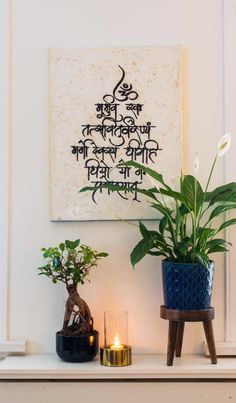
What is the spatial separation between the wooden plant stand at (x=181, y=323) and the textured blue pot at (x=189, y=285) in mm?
19

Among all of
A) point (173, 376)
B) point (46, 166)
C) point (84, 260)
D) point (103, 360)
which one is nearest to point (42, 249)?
point (84, 260)

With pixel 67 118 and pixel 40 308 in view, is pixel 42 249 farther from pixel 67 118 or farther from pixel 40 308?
pixel 67 118

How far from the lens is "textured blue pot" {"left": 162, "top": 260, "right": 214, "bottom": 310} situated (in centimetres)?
149

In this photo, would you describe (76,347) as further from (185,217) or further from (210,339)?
(185,217)

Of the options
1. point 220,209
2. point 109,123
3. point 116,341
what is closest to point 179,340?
point 116,341

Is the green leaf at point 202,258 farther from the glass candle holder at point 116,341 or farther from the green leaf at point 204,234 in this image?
the glass candle holder at point 116,341

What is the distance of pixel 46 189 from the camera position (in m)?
1.71

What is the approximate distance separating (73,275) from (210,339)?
50cm

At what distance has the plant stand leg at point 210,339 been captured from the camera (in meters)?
1.53

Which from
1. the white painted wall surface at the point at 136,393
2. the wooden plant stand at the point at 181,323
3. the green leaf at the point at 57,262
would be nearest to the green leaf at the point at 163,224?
the wooden plant stand at the point at 181,323

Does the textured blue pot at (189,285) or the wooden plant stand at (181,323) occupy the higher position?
the textured blue pot at (189,285)

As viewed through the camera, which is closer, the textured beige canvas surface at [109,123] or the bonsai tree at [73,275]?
the bonsai tree at [73,275]

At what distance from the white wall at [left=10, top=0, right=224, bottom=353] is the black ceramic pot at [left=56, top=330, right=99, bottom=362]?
0.13 metres

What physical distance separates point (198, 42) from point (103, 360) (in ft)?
3.85
